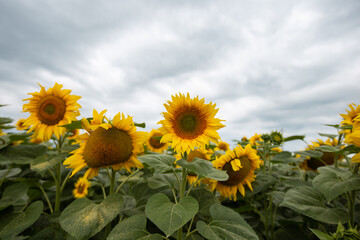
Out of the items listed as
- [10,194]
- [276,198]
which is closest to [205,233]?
[276,198]

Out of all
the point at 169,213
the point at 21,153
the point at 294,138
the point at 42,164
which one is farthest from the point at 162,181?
the point at 294,138

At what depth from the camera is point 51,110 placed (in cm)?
253

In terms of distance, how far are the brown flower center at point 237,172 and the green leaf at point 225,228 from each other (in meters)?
0.60

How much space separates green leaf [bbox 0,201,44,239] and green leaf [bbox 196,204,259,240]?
1.40 m

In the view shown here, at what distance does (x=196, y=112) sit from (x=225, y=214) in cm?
86

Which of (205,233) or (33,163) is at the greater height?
(33,163)

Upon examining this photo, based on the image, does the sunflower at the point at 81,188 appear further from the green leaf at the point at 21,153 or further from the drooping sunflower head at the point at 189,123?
the drooping sunflower head at the point at 189,123

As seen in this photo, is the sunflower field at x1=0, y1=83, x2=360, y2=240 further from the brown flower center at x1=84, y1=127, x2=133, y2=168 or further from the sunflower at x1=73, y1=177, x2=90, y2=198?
the sunflower at x1=73, y1=177, x2=90, y2=198

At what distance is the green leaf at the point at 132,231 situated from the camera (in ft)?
4.65

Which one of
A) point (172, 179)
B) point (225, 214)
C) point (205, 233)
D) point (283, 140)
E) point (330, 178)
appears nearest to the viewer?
point (205, 233)

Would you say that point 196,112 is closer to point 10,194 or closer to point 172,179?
point 172,179

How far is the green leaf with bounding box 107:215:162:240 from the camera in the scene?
1.42 meters

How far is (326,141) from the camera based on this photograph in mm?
3529

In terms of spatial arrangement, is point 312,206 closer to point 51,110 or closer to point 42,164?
point 42,164
